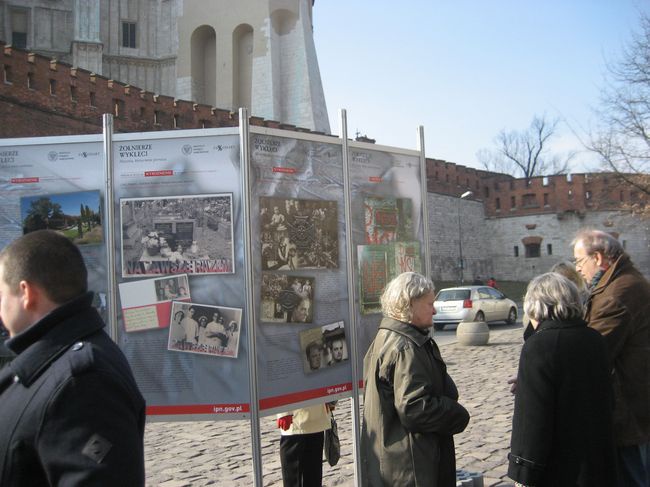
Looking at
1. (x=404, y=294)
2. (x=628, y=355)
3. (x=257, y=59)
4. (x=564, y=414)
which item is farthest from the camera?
(x=257, y=59)

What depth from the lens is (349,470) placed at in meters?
5.64

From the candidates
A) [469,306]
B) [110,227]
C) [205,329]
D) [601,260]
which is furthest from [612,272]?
[469,306]

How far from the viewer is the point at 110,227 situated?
388cm

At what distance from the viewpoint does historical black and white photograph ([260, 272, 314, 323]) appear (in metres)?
3.95

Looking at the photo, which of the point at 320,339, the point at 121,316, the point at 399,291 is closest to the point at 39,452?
the point at 399,291

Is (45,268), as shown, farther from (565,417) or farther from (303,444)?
(303,444)

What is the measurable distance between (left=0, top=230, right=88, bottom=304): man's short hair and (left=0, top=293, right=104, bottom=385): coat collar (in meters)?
0.05

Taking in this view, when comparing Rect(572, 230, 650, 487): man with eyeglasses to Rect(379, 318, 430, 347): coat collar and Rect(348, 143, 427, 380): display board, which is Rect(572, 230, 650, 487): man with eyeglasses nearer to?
Rect(379, 318, 430, 347): coat collar

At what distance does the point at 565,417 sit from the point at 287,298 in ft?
5.73

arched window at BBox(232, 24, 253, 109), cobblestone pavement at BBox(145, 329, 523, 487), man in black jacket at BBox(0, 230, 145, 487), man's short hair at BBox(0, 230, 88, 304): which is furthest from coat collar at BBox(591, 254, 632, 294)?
arched window at BBox(232, 24, 253, 109)

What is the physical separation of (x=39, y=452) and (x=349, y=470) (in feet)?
14.5

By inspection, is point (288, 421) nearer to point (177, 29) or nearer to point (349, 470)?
point (349, 470)

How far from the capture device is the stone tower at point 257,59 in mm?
43469

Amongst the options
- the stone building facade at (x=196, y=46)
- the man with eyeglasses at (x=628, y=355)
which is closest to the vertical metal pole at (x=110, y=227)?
the man with eyeglasses at (x=628, y=355)
